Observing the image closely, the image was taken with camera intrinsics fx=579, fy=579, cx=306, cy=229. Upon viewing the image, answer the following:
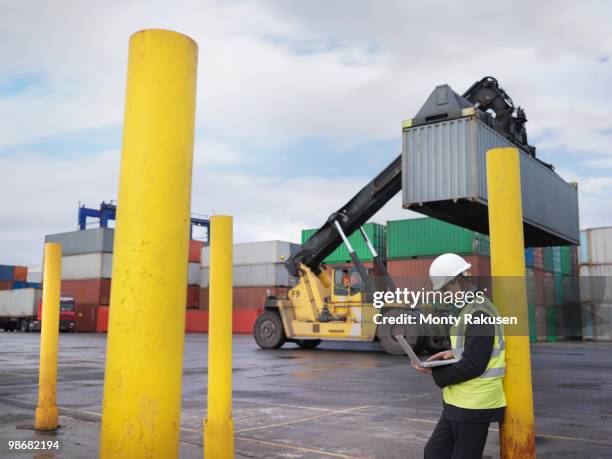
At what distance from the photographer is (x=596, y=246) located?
33.4 meters

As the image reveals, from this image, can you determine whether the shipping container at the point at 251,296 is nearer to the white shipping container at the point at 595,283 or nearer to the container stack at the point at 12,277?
the white shipping container at the point at 595,283

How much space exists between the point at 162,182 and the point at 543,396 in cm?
876

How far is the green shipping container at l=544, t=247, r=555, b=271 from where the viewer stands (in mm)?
33312

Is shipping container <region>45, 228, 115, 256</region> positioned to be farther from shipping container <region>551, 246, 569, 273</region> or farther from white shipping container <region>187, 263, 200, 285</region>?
shipping container <region>551, 246, 569, 273</region>

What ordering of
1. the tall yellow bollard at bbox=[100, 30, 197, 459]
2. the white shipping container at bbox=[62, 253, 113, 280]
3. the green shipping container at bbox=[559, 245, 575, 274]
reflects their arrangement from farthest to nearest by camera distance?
the white shipping container at bbox=[62, 253, 113, 280]
the green shipping container at bbox=[559, 245, 575, 274]
the tall yellow bollard at bbox=[100, 30, 197, 459]

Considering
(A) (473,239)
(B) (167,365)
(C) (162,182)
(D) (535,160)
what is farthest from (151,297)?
(A) (473,239)

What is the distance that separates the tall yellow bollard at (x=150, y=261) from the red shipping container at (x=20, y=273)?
6177 centimetres

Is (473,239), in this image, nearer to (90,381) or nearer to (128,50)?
(90,381)

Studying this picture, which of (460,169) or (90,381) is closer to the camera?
(90,381)

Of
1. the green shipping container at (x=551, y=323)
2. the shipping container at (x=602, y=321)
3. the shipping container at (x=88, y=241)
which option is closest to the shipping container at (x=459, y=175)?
the green shipping container at (x=551, y=323)

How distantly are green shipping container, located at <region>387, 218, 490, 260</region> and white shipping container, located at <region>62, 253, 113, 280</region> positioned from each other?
942 inches

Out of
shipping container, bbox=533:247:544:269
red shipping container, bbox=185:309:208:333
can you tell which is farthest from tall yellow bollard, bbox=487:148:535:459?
red shipping container, bbox=185:309:208:333

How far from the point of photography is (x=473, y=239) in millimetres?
28750

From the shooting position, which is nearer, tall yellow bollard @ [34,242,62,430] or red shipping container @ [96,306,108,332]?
tall yellow bollard @ [34,242,62,430]
